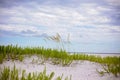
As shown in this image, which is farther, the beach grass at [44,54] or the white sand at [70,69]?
the beach grass at [44,54]

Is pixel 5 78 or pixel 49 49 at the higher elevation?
pixel 49 49

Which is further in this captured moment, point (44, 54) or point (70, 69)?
point (44, 54)

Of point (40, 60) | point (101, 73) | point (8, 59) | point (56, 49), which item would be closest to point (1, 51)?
point (8, 59)

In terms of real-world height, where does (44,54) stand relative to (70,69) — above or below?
above

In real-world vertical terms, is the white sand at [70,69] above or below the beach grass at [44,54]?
below

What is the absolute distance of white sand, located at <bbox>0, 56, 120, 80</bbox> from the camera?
379cm

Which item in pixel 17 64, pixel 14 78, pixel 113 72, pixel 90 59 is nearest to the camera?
pixel 14 78

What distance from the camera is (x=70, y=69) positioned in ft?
14.0

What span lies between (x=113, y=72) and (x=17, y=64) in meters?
1.69

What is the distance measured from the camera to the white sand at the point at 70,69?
3.79 meters

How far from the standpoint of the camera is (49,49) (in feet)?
15.9

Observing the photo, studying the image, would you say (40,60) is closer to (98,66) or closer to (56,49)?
(56,49)

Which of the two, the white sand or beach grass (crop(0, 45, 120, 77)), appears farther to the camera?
beach grass (crop(0, 45, 120, 77))

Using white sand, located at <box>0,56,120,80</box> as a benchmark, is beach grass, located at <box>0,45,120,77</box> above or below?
above
